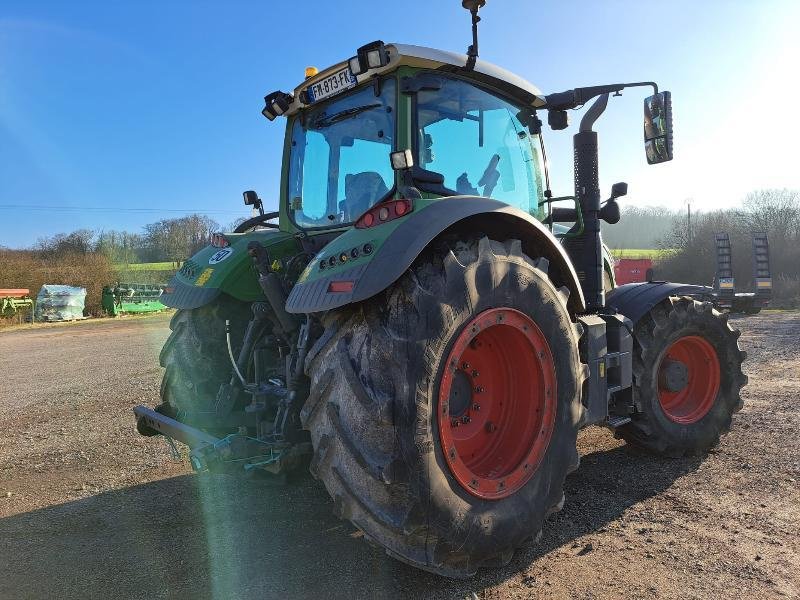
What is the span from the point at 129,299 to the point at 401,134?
81.2 feet

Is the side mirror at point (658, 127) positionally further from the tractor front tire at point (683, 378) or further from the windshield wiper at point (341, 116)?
the windshield wiper at point (341, 116)

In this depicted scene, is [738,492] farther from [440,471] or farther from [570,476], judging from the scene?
[440,471]

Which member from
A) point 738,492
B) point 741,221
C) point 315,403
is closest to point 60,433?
point 315,403

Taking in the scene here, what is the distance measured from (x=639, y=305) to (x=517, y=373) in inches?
66.3

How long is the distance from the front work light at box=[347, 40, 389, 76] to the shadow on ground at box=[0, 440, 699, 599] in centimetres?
247

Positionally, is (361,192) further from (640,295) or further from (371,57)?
(640,295)

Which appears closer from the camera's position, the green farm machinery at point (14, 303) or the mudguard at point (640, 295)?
the mudguard at point (640, 295)

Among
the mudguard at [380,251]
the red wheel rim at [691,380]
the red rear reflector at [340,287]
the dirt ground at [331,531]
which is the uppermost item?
the mudguard at [380,251]

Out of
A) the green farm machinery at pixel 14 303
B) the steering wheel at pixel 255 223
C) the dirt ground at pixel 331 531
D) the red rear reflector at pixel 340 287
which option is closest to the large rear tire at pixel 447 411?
the red rear reflector at pixel 340 287

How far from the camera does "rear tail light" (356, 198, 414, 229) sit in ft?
8.22

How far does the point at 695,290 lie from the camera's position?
4.46m

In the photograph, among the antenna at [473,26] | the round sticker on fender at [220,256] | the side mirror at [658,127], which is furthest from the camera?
the round sticker on fender at [220,256]

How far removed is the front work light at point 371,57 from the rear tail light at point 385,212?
82cm

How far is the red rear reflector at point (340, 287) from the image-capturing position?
2.31 metres
